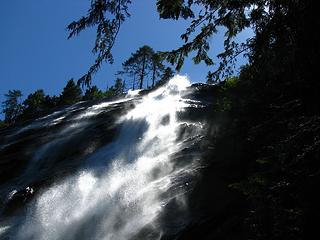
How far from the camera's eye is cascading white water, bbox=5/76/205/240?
10.9 meters

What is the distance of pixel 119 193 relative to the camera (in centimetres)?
1279

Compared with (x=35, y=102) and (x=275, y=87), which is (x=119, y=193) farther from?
(x=35, y=102)

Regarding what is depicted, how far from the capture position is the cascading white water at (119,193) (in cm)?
1095

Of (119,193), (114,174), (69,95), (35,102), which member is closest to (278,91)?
(119,193)

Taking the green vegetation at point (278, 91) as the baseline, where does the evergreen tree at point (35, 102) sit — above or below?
above

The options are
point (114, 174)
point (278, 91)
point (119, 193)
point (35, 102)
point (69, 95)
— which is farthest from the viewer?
point (35, 102)

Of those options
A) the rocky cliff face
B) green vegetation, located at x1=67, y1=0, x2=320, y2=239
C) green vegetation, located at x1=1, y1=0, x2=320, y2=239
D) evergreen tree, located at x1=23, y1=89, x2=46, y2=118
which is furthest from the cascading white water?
evergreen tree, located at x1=23, y1=89, x2=46, y2=118

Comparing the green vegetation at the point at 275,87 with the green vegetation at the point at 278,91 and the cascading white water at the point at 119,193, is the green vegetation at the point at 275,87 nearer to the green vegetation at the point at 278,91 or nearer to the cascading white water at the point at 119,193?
the green vegetation at the point at 278,91

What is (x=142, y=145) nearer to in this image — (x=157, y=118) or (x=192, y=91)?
(x=157, y=118)

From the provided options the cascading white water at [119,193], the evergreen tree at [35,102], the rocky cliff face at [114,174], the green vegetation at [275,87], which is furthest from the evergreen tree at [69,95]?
the green vegetation at [275,87]

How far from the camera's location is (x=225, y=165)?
1364cm

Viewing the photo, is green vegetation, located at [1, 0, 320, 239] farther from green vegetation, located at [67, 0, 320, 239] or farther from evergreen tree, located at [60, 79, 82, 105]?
evergreen tree, located at [60, 79, 82, 105]

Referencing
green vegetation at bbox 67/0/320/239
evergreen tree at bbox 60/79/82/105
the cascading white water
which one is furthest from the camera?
evergreen tree at bbox 60/79/82/105

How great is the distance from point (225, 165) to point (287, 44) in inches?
313
